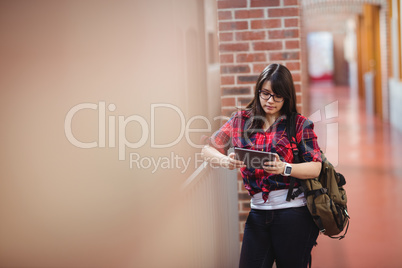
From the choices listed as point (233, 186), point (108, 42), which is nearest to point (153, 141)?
point (108, 42)

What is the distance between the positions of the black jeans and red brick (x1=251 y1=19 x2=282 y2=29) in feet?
4.38

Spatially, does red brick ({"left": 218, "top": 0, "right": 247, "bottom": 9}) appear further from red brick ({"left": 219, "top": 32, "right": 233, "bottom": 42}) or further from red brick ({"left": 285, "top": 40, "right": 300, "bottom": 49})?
red brick ({"left": 285, "top": 40, "right": 300, "bottom": 49})

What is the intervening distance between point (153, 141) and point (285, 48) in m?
2.30

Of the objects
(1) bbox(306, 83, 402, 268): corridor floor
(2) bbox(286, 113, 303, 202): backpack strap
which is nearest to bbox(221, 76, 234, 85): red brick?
(1) bbox(306, 83, 402, 268): corridor floor

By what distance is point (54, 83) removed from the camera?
3.75 meters

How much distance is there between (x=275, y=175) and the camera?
7.47ft

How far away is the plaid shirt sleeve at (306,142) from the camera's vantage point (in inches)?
90.1

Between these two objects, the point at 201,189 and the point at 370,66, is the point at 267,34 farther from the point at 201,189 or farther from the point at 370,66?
the point at 370,66

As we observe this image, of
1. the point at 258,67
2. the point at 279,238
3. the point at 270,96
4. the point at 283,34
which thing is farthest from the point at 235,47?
the point at 279,238

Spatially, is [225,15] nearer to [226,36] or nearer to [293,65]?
[226,36]

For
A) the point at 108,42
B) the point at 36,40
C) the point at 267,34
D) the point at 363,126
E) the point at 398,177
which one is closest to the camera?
the point at 267,34

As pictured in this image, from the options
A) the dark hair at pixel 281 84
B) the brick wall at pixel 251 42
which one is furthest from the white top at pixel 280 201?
the brick wall at pixel 251 42

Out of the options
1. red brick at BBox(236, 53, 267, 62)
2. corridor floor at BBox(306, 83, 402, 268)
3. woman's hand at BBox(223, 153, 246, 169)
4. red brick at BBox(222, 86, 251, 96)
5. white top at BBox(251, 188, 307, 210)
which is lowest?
corridor floor at BBox(306, 83, 402, 268)

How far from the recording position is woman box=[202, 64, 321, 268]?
7.48 ft
